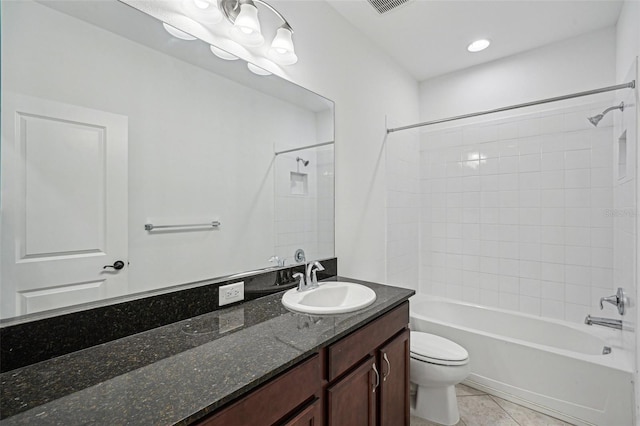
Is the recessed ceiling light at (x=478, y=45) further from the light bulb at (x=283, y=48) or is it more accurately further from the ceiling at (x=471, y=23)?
the light bulb at (x=283, y=48)

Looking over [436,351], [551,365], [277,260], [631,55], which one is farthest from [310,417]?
[631,55]

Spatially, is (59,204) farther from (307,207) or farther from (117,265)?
(307,207)

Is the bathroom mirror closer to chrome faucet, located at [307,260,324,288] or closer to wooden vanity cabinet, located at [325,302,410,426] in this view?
chrome faucet, located at [307,260,324,288]

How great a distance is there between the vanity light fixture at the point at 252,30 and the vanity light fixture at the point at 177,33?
199 mm

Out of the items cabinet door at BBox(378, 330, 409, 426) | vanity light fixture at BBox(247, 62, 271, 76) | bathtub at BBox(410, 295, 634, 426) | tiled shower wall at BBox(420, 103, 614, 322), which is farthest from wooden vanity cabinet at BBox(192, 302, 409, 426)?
tiled shower wall at BBox(420, 103, 614, 322)

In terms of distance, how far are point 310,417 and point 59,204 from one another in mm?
1017

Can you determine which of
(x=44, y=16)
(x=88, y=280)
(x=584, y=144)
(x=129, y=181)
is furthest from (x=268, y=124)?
(x=584, y=144)

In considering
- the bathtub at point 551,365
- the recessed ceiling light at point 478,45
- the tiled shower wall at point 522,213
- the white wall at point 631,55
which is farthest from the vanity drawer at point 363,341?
the recessed ceiling light at point 478,45

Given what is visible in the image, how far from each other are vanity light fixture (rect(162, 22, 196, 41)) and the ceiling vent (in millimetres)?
1222

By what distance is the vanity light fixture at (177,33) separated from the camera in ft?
3.83

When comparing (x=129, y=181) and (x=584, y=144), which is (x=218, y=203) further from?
(x=584, y=144)

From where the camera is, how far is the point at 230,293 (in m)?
1.34

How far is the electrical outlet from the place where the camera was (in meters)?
1.31

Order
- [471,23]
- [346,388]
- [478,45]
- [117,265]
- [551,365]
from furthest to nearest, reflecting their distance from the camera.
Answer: [478,45], [471,23], [551,365], [346,388], [117,265]
